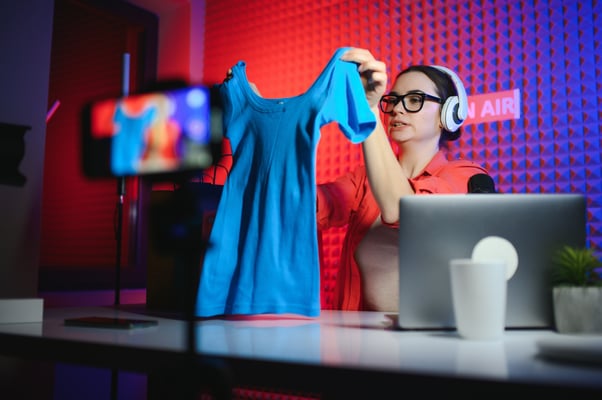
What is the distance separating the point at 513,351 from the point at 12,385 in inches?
73.0

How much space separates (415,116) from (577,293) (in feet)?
4.20

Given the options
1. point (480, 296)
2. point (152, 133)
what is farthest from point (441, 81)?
point (152, 133)

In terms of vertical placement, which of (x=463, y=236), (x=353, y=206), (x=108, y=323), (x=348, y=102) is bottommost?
(x=108, y=323)

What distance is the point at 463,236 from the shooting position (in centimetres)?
107

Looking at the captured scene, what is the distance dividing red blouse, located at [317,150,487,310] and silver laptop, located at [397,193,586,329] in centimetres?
97

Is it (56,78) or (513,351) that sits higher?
(56,78)

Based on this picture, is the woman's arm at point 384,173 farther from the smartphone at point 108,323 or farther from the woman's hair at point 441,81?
the smartphone at point 108,323

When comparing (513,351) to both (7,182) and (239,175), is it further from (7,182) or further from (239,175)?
(7,182)

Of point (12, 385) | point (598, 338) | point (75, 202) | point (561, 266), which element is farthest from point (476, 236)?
point (75, 202)

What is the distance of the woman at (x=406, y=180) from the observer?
2.10 m

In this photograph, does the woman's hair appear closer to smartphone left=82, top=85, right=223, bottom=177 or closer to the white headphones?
the white headphones

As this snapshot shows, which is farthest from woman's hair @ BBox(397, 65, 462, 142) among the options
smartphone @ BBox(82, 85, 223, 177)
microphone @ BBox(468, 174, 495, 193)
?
smartphone @ BBox(82, 85, 223, 177)

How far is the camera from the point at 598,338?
38.4 inches

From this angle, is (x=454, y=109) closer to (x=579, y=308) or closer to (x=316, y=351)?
(x=579, y=308)
